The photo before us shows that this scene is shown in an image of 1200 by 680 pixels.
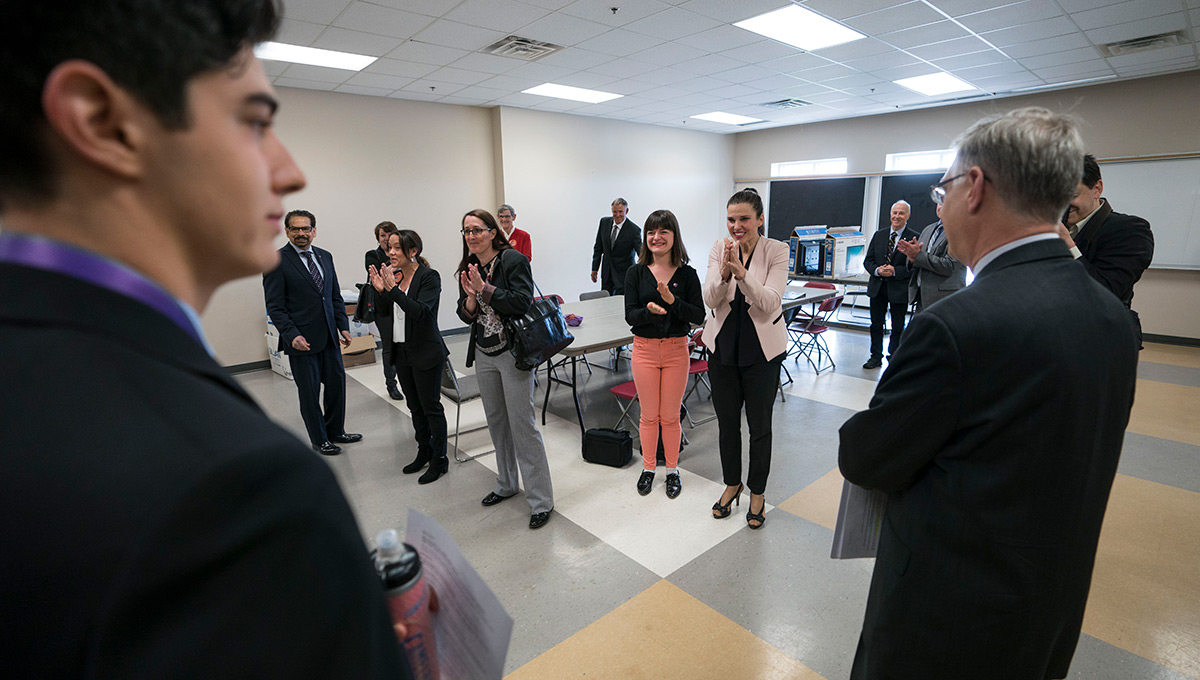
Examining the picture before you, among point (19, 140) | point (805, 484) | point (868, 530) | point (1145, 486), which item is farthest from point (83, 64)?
point (1145, 486)

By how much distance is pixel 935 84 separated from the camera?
667 centimetres

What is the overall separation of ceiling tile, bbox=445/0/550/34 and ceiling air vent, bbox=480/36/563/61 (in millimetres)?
398

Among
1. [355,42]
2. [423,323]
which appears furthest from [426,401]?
[355,42]

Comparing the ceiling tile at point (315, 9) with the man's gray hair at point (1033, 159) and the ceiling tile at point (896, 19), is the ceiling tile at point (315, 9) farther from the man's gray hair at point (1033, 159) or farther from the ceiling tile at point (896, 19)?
the man's gray hair at point (1033, 159)

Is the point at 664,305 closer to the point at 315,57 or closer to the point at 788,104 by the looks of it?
the point at 315,57

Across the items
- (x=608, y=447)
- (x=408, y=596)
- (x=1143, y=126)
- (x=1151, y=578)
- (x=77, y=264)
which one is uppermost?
(x=1143, y=126)

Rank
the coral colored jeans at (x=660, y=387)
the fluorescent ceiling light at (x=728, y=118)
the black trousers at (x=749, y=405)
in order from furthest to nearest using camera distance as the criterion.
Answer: the fluorescent ceiling light at (x=728, y=118)
the coral colored jeans at (x=660, y=387)
the black trousers at (x=749, y=405)

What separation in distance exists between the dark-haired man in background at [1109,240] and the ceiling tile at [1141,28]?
325cm

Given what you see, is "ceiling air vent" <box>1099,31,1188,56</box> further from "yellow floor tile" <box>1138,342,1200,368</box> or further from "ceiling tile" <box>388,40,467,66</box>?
"ceiling tile" <box>388,40,467,66</box>

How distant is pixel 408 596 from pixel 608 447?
2.97m

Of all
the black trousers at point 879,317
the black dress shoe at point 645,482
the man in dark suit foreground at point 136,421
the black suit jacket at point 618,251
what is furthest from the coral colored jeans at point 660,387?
the black trousers at point 879,317

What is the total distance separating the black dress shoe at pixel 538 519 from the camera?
2.90 meters

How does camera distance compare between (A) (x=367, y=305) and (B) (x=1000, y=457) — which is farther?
(A) (x=367, y=305)

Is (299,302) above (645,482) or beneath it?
above
